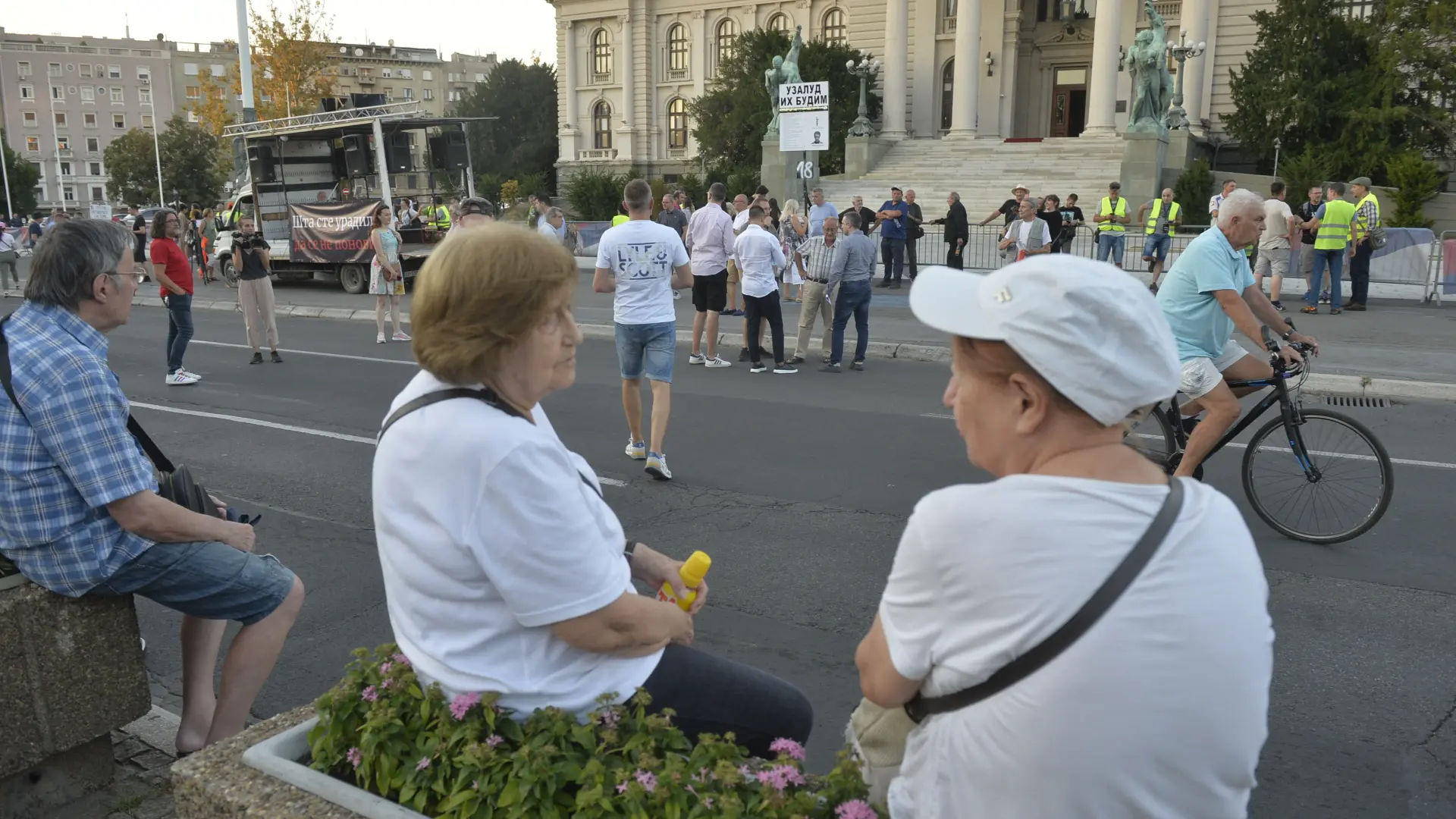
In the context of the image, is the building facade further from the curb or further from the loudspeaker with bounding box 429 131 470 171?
the curb

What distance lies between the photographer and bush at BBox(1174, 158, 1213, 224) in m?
31.2

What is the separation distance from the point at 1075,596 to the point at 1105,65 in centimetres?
4364

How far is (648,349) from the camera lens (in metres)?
7.50

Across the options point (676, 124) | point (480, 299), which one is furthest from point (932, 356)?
point (676, 124)

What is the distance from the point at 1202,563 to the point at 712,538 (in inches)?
182

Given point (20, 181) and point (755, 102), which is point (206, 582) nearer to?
point (755, 102)

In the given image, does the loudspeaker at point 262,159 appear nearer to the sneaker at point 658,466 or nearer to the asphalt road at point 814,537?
the asphalt road at point 814,537

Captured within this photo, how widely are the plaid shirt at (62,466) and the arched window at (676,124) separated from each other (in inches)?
2393

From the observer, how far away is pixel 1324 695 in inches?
161

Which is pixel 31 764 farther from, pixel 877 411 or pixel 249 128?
pixel 249 128

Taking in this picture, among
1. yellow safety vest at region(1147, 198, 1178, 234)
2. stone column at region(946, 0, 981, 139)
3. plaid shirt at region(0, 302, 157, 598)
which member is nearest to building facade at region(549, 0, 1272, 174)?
stone column at region(946, 0, 981, 139)

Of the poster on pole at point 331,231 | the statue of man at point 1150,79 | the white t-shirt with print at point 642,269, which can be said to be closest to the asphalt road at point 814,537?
the white t-shirt with print at point 642,269

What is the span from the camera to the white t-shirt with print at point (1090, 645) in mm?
1445

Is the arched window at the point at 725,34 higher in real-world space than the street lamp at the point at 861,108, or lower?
higher
